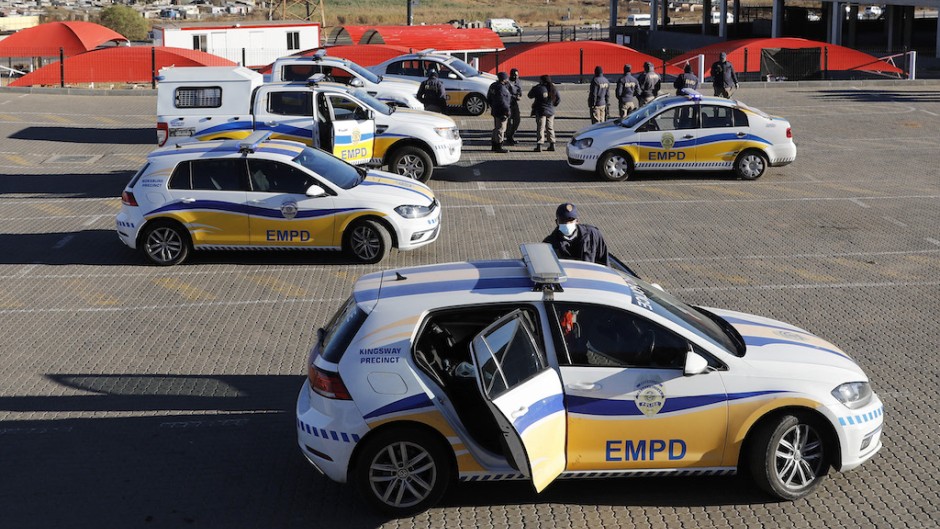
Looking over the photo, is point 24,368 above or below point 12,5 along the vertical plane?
below

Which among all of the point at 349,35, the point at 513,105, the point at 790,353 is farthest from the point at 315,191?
the point at 349,35

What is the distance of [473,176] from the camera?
21812 millimetres

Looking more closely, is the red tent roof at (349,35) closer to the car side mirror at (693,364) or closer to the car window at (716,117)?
the car window at (716,117)

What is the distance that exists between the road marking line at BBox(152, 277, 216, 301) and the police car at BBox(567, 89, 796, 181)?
8.88m

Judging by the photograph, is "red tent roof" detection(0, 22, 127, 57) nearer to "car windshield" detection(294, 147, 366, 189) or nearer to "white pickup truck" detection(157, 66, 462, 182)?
"white pickup truck" detection(157, 66, 462, 182)

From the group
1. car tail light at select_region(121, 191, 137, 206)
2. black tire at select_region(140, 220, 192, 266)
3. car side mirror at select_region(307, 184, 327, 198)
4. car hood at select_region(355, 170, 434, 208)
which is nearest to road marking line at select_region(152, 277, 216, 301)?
black tire at select_region(140, 220, 192, 266)

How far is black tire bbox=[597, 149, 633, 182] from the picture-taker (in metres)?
20.6

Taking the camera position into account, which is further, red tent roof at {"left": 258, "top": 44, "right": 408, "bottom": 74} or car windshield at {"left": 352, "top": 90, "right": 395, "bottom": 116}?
red tent roof at {"left": 258, "top": 44, "right": 408, "bottom": 74}

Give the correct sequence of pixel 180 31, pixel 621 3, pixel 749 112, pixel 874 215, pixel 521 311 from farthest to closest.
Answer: pixel 621 3 → pixel 180 31 → pixel 749 112 → pixel 874 215 → pixel 521 311

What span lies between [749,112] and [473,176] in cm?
521

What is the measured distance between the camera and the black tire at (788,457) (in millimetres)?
7609

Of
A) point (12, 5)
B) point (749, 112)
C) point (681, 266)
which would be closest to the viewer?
point (681, 266)

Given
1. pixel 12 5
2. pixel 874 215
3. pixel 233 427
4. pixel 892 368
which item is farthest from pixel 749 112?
pixel 12 5

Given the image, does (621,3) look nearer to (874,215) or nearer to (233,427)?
(874,215)
